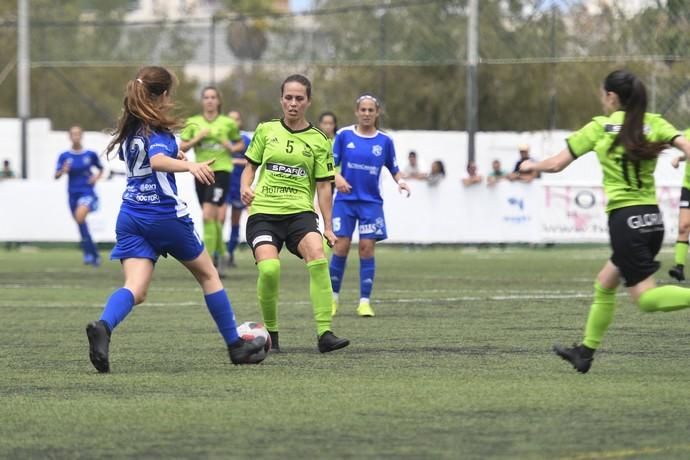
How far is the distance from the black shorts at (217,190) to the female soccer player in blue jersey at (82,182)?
3.83m

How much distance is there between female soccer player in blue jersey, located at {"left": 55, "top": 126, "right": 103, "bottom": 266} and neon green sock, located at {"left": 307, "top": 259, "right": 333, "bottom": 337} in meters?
13.1

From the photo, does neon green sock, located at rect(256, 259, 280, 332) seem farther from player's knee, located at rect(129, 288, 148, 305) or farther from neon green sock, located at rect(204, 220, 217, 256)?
neon green sock, located at rect(204, 220, 217, 256)

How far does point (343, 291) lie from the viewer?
17594 millimetres

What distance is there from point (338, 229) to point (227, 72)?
40571 millimetres

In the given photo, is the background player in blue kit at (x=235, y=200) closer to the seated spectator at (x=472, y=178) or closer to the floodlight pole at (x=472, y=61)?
the seated spectator at (x=472, y=178)

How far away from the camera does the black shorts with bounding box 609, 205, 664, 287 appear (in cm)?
926

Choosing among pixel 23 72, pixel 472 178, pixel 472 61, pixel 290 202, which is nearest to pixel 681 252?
pixel 290 202

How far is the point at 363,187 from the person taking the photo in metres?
14.8

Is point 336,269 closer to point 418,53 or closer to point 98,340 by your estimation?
point 98,340

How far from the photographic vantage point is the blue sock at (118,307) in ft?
31.6

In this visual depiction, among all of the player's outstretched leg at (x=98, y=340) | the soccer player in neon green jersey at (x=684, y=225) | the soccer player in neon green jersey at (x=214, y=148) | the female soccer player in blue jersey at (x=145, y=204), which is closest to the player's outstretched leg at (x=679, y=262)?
the soccer player in neon green jersey at (x=684, y=225)

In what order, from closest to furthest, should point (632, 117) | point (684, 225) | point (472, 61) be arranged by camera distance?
point (632, 117) → point (684, 225) → point (472, 61)

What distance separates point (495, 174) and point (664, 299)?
19310 mm

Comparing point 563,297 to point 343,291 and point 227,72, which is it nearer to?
point 343,291
